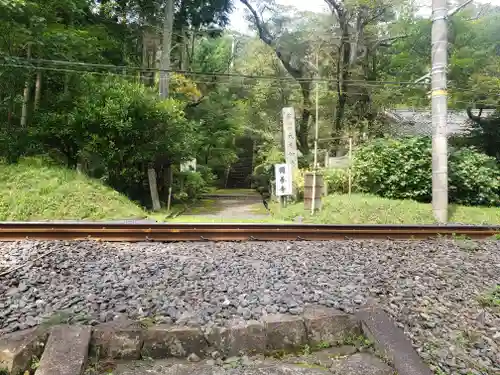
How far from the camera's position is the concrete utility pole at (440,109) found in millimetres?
8602

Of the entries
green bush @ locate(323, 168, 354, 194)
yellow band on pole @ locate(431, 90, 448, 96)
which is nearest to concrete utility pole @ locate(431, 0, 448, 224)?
yellow band on pole @ locate(431, 90, 448, 96)

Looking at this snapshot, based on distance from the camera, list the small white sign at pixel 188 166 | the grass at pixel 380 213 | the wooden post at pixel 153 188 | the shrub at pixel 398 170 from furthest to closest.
Result: the small white sign at pixel 188 166
the wooden post at pixel 153 188
the shrub at pixel 398 170
the grass at pixel 380 213

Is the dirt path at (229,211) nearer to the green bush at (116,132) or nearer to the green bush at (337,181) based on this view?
the green bush at (116,132)

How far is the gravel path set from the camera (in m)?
2.80

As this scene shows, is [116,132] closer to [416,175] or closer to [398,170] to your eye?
[398,170]

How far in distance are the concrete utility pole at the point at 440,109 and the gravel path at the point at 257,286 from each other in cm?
413

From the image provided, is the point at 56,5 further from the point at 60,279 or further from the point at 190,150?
the point at 60,279

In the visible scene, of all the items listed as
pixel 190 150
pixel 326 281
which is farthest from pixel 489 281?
pixel 190 150

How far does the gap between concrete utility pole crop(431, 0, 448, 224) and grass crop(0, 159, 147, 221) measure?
6.97 metres

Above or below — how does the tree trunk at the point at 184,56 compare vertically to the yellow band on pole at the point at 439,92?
above

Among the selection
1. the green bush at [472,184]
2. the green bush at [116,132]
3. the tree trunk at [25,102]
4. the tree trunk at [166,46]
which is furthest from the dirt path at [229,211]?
the tree trunk at [25,102]

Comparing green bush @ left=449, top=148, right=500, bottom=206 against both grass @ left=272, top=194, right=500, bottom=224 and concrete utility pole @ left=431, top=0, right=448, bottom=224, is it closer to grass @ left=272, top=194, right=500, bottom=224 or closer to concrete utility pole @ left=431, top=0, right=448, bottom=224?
grass @ left=272, top=194, right=500, bottom=224

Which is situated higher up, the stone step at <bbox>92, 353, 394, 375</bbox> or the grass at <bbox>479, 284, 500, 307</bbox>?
the grass at <bbox>479, 284, 500, 307</bbox>

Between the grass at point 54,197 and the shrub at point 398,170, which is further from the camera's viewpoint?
the shrub at point 398,170
